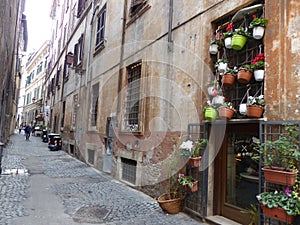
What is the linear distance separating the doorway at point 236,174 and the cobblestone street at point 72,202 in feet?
2.26

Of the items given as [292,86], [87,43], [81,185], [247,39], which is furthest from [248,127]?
[87,43]

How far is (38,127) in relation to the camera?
96.8 feet

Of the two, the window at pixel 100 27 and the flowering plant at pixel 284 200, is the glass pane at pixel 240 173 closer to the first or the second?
the flowering plant at pixel 284 200

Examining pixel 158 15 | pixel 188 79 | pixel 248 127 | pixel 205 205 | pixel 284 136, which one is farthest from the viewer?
pixel 158 15

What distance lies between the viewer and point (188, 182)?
15.7ft

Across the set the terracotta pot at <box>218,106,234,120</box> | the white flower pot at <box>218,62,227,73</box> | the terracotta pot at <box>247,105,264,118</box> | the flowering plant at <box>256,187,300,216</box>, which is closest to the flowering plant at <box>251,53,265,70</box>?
the white flower pot at <box>218,62,227,73</box>

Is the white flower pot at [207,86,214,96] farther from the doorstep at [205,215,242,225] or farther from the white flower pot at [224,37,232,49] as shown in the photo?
the doorstep at [205,215,242,225]

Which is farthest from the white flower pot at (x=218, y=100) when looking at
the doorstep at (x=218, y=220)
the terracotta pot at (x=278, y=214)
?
the doorstep at (x=218, y=220)

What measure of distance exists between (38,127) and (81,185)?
24694 millimetres

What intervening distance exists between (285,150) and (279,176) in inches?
13.0

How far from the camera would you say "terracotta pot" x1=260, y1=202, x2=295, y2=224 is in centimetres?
309

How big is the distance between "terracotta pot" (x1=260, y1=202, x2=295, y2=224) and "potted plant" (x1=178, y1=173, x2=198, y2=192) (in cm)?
152

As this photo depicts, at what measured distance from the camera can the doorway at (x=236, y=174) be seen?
4172mm

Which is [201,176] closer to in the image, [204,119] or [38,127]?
[204,119]
